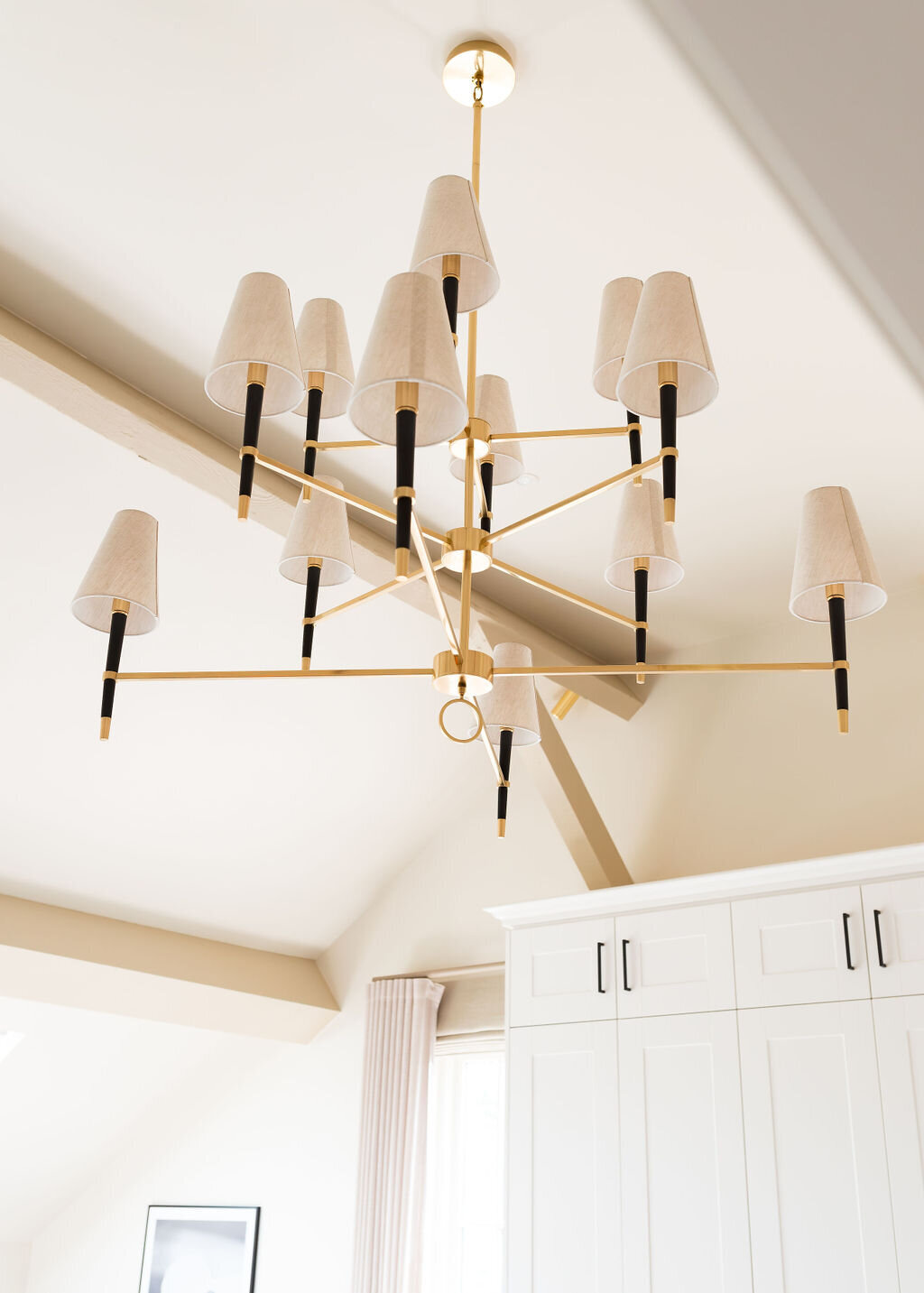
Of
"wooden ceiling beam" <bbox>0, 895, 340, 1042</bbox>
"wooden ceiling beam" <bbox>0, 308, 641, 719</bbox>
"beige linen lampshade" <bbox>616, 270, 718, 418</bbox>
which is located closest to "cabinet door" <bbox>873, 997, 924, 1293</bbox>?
"wooden ceiling beam" <bbox>0, 308, 641, 719</bbox>

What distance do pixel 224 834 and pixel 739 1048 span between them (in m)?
2.21

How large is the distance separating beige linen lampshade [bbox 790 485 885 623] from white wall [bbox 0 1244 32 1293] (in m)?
5.81

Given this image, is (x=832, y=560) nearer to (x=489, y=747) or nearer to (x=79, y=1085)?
(x=489, y=747)

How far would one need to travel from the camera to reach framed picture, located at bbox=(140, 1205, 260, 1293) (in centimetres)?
495

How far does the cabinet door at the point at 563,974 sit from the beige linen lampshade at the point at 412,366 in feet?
8.60

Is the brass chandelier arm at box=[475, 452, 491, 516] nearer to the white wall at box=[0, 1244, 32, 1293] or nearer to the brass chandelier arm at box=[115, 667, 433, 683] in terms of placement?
the brass chandelier arm at box=[115, 667, 433, 683]

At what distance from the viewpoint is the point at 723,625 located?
4.43 metres

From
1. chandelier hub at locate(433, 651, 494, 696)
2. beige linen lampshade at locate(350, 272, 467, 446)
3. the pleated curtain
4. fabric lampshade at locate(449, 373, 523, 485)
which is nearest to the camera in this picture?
beige linen lampshade at locate(350, 272, 467, 446)

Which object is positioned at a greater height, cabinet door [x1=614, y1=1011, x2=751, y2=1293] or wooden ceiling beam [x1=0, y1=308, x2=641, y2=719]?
wooden ceiling beam [x1=0, y1=308, x2=641, y2=719]

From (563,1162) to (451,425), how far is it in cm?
282

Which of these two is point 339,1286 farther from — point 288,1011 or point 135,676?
point 135,676

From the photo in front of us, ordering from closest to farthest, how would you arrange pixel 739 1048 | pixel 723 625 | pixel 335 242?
1. pixel 335 242
2. pixel 739 1048
3. pixel 723 625

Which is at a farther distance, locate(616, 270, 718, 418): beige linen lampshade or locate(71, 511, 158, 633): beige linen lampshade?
locate(71, 511, 158, 633): beige linen lampshade

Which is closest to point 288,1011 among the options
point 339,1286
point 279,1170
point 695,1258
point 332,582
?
point 279,1170
